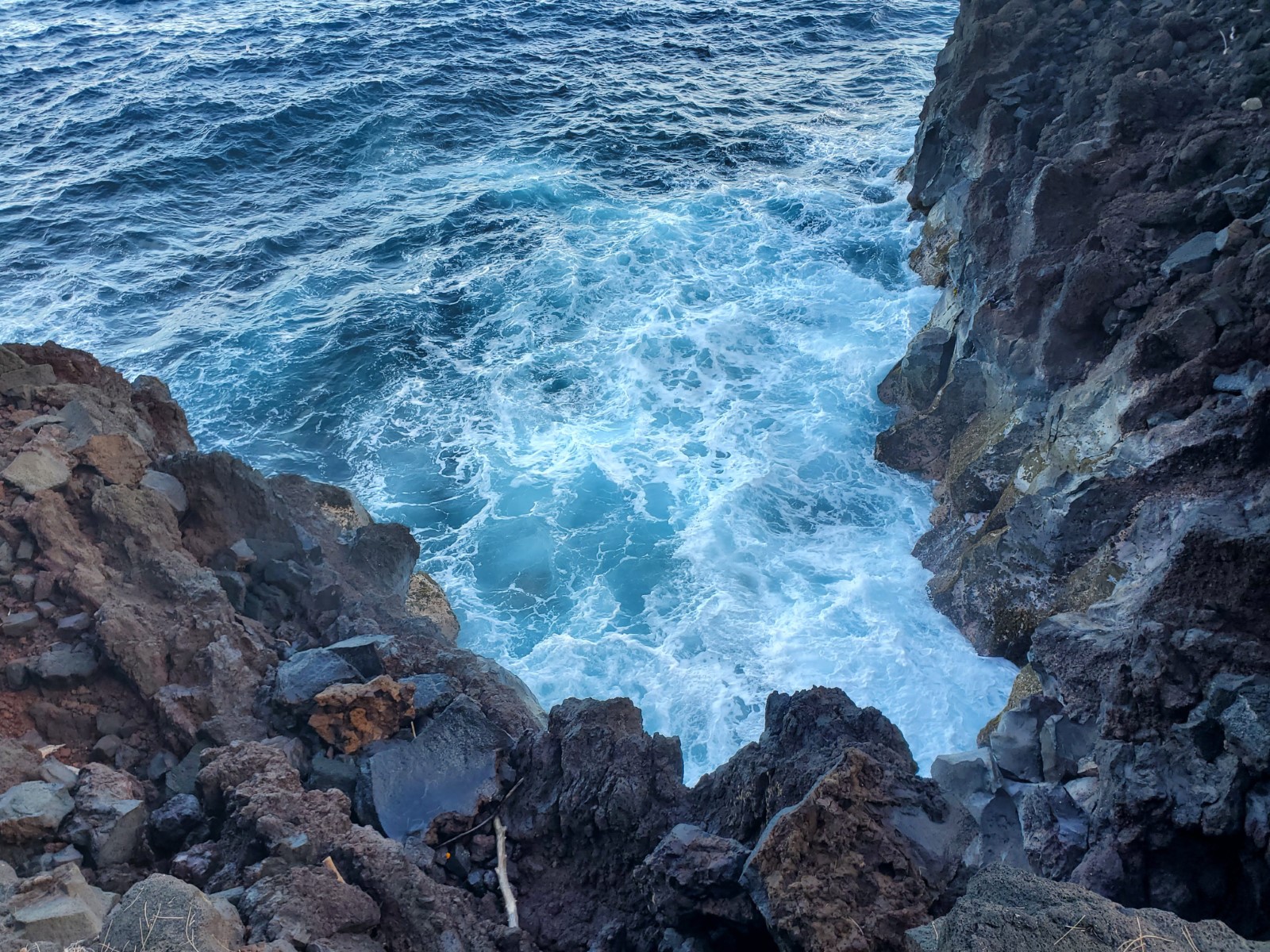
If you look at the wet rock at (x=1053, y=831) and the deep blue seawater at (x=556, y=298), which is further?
the deep blue seawater at (x=556, y=298)

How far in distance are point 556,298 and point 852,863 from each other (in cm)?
1851

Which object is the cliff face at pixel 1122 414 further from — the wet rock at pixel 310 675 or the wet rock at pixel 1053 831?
the wet rock at pixel 310 675

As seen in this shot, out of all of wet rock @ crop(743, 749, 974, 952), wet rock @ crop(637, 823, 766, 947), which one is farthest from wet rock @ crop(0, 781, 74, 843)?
wet rock @ crop(743, 749, 974, 952)

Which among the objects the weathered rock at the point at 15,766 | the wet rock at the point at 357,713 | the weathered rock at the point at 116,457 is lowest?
the wet rock at the point at 357,713

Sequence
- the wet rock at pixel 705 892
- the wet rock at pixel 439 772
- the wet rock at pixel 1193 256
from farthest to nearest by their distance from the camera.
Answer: the wet rock at pixel 1193 256
the wet rock at pixel 439 772
the wet rock at pixel 705 892

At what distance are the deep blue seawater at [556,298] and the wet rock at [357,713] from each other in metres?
4.72

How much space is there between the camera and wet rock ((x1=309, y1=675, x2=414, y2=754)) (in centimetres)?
962

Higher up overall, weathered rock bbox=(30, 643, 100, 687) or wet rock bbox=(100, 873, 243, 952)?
wet rock bbox=(100, 873, 243, 952)

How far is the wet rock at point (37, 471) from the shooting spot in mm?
10500

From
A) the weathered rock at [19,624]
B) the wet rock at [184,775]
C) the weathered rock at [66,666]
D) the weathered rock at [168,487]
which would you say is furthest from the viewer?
the weathered rock at [168,487]

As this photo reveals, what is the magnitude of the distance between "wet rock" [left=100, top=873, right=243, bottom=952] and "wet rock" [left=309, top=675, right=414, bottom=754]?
3.24 meters

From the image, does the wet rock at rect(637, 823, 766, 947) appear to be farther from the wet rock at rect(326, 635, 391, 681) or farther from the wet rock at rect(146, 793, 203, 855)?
the wet rock at rect(326, 635, 391, 681)

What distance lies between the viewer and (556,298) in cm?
2333

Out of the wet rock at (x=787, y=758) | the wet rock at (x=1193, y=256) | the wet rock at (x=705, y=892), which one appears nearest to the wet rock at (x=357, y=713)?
the wet rock at (x=787, y=758)
